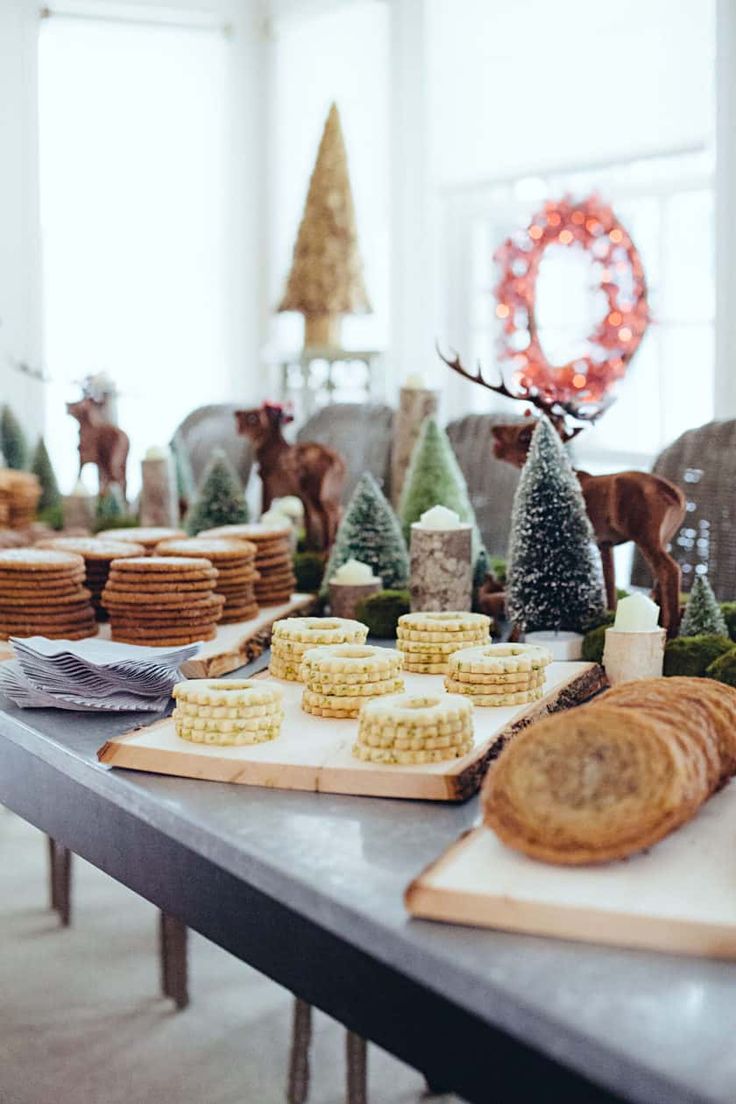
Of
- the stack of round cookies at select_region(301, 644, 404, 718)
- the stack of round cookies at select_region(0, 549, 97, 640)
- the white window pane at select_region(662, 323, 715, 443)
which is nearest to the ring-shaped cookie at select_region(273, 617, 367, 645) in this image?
the stack of round cookies at select_region(301, 644, 404, 718)

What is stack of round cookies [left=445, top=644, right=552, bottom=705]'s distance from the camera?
3.84ft

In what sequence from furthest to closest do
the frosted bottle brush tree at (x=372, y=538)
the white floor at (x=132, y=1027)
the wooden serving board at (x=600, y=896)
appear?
the white floor at (x=132, y=1027) → the frosted bottle brush tree at (x=372, y=538) → the wooden serving board at (x=600, y=896)

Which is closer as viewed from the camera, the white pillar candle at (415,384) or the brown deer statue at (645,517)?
the brown deer statue at (645,517)

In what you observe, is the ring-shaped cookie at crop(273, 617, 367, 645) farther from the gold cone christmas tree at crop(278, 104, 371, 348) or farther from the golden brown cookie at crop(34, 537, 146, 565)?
the gold cone christmas tree at crop(278, 104, 371, 348)

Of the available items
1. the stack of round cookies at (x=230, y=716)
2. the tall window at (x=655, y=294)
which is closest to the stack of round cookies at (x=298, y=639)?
the stack of round cookies at (x=230, y=716)

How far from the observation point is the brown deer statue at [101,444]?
2.59 metres

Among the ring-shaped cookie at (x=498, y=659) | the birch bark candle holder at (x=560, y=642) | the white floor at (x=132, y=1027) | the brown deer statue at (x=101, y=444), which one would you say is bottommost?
the white floor at (x=132, y=1027)

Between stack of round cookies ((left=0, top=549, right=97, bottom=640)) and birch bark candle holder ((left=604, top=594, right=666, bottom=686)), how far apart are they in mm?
663

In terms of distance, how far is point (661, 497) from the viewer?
1.46 m

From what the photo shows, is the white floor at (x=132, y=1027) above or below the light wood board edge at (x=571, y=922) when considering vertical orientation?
below

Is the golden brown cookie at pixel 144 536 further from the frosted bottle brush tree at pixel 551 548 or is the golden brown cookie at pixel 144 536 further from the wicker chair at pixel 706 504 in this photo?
the wicker chair at pixel 706 504

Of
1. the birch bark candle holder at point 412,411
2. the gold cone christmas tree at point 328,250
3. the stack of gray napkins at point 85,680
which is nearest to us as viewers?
the stack of gray napkins at point 85,680

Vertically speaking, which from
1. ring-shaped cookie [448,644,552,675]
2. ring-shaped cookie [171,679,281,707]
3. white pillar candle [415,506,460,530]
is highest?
white pillar candle [415,506,460,530]

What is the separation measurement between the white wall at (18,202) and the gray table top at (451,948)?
4518mm
